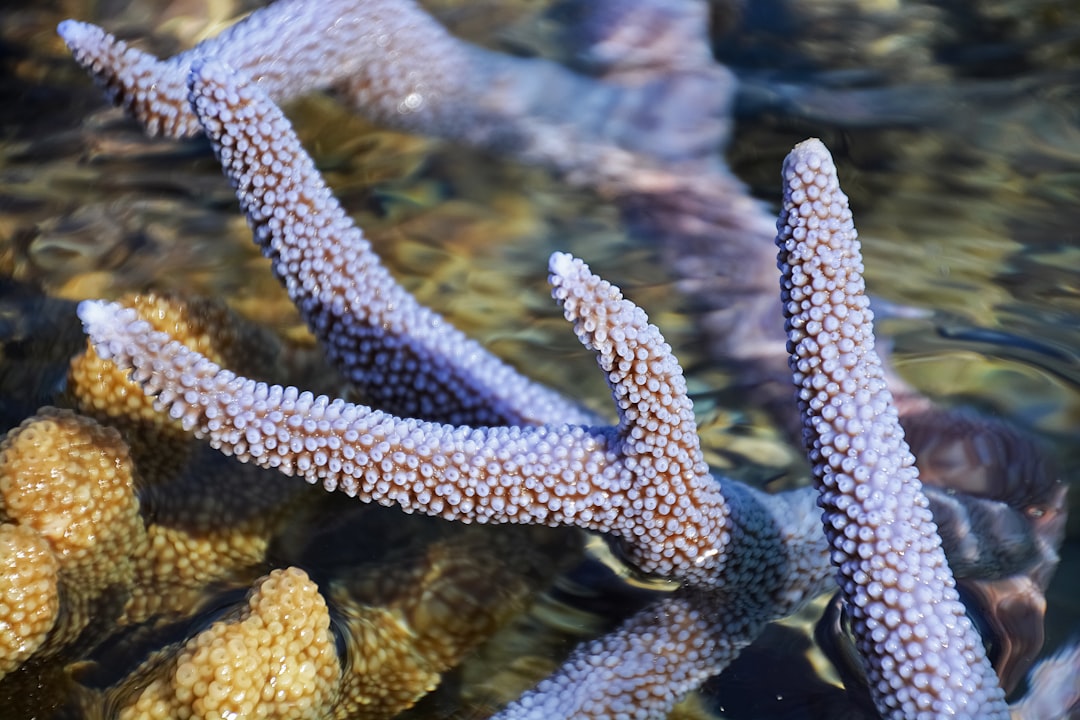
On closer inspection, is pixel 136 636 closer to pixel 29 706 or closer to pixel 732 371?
pixel 29 706

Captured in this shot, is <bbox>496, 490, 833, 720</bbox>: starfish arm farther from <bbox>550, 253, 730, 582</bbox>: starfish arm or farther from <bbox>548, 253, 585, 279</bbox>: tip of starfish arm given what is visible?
<bbox>548, 253, 585, 279</bbox>: tip of starfish arm

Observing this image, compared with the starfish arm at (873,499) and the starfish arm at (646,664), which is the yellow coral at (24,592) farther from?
the starfish arm at (873,499)

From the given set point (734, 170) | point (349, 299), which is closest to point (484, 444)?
point (349, 299)

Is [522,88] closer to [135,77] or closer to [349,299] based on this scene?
[135,77]

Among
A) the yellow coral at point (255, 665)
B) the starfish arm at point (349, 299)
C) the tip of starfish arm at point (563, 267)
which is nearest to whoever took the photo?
the tip of starfish arm at point (563, 267)

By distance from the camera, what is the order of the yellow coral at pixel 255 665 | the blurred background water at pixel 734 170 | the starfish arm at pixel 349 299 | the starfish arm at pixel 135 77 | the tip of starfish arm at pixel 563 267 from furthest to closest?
the blurred background water at pixel 734 170, the starfish arm at pixel 135 77, the starfish arm at pixel 349 299, the yellow coral at pixel 255 665, the tip of starfish arm at pixel 563 267

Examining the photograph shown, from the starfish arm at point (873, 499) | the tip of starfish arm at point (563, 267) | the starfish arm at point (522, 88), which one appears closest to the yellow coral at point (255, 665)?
the tip of starfish arm at point (563, 267)

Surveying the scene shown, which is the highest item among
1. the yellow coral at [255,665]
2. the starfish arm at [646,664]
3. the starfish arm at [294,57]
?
the starfish arm at [294,57]
